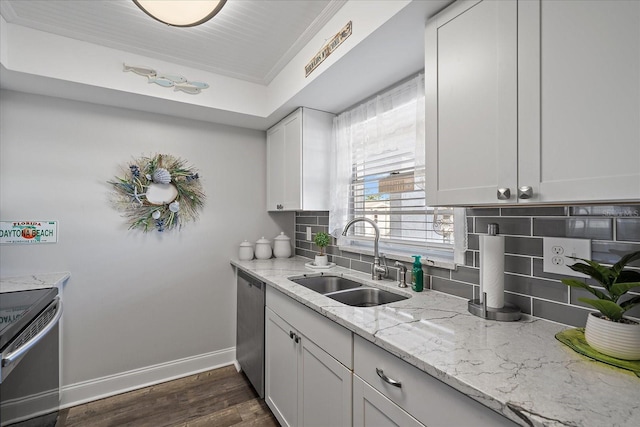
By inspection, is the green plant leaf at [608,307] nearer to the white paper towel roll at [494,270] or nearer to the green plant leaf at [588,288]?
the green plant leaf at [588,288]

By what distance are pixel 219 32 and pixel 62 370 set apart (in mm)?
2519

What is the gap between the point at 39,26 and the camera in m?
1.69

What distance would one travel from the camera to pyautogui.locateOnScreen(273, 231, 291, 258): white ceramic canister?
9.09 ft

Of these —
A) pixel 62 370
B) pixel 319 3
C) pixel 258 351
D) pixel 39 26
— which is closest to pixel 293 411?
pixel 258 351

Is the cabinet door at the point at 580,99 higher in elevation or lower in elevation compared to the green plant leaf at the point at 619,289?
higher

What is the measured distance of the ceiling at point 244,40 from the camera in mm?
1448

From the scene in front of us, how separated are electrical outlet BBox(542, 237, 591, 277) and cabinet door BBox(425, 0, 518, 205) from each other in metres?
0.35

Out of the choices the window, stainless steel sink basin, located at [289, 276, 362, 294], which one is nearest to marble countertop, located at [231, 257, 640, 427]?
the window

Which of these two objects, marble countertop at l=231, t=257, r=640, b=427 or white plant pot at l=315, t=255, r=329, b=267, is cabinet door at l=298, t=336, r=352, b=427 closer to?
marble countertop at l=231, t=257, r=640, b=427

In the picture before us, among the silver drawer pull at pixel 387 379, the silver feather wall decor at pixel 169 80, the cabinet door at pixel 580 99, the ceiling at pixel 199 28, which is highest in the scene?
the ceiling at pixel 199 28

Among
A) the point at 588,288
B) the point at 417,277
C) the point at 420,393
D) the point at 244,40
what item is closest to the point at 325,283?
the point at 417,277

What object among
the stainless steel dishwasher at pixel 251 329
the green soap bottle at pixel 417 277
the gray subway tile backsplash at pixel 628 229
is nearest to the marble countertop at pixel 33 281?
the stainless steel dishwasher at pixel 251 329

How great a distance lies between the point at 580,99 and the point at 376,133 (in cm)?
122

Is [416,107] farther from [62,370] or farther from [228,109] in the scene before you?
[62,370]
